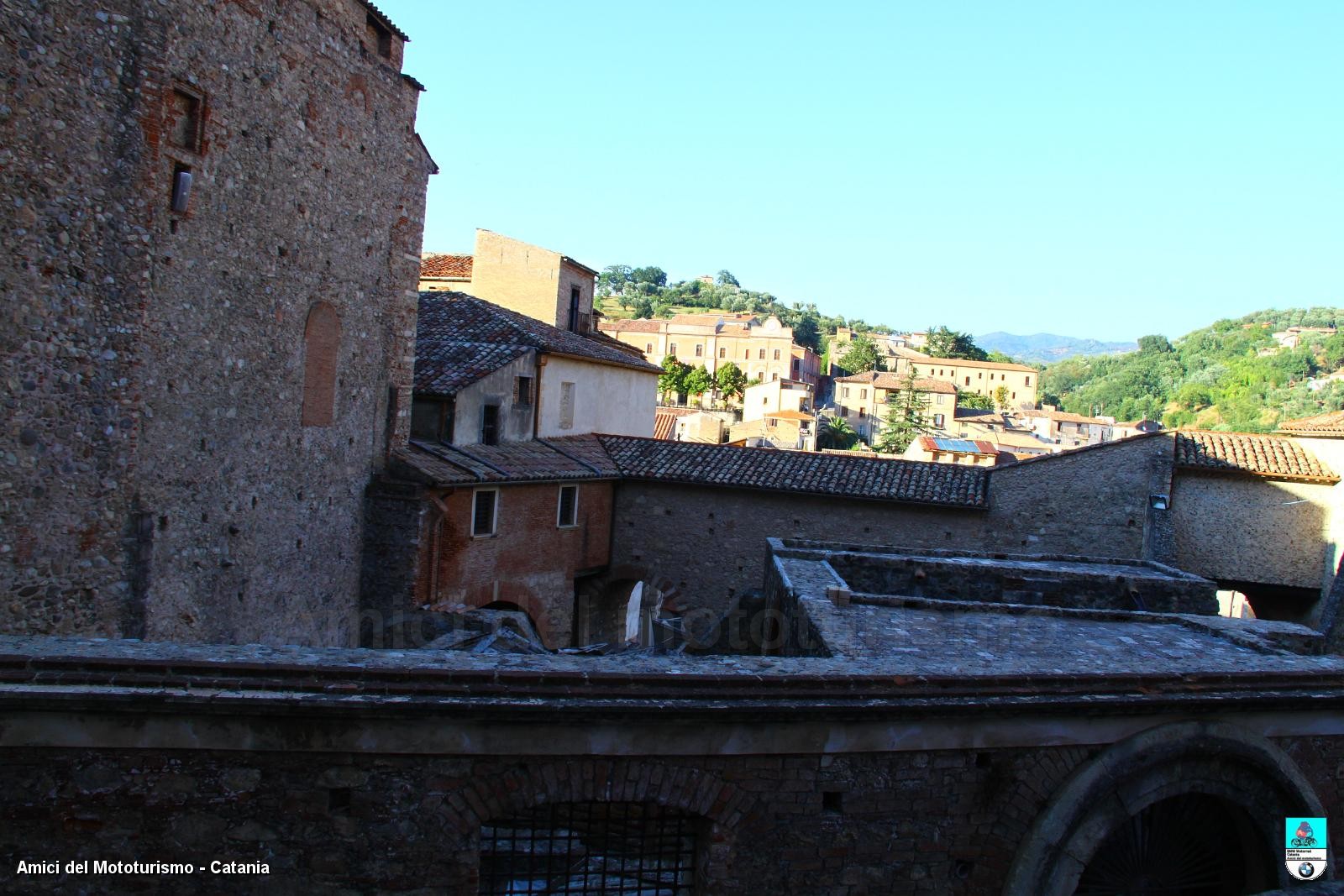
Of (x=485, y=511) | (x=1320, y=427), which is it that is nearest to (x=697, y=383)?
(x=1320, y=427)

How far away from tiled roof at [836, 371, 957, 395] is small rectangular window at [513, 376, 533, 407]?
5738 cm

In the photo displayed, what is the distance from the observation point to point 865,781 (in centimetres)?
604

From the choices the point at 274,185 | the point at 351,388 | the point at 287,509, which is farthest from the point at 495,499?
the point at 274,185

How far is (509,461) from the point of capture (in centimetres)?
1825

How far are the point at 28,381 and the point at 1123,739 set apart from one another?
9.28 m

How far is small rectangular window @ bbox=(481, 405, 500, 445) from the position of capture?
Answer: 1869 cm

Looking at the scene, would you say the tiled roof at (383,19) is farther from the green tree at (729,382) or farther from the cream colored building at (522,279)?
the green tree at (729,382)

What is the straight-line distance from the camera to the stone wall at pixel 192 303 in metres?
8.41

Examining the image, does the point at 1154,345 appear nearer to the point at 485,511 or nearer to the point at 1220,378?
the point at 1220,378

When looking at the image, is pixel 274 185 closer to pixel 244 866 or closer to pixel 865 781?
pixel 244 866

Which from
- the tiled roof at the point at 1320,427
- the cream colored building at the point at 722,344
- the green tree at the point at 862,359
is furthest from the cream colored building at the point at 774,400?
the tiled roof at the point at 1320,427

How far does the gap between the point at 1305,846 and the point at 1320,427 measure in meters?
17.2

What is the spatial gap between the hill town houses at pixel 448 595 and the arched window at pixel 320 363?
0.08 metres

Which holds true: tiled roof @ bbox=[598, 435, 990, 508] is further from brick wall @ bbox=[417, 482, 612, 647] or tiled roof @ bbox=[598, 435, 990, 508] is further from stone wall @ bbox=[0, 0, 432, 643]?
stone wall @ bbox=[0, 0, 432, 643]
